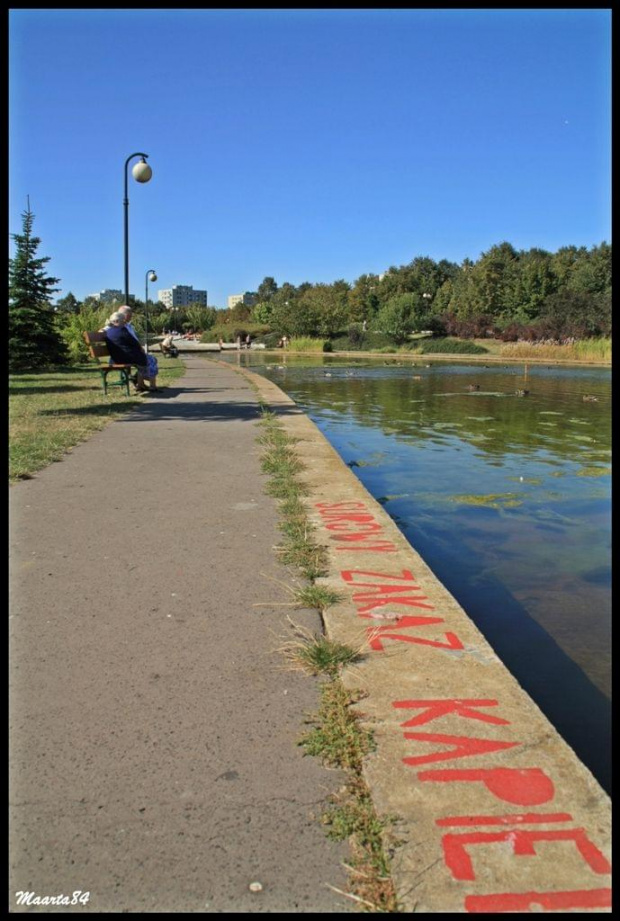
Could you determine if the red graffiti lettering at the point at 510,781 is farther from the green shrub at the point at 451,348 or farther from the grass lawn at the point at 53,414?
the green shrub at the point at 451,348

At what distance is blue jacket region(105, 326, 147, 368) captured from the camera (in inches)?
459

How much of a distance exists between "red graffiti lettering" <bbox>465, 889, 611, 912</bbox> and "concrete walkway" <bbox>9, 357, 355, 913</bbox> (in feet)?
1.03

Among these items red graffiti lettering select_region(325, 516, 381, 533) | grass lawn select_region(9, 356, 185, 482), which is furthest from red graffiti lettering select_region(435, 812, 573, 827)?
grass lawn select_region(9, 356, 185, 482)

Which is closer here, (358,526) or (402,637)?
(402,637)

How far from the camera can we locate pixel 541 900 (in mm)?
1516

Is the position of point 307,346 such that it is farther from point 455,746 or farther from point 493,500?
point 455,746

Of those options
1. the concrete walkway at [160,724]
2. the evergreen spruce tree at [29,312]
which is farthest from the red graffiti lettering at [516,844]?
the evergreen spruce tree at [29,312]

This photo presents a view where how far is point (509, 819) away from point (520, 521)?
A: 3.87m

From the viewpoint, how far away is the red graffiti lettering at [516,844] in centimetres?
159

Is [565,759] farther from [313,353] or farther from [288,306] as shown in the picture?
[288,306]

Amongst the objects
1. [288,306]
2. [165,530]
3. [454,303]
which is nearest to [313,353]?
[288,306]

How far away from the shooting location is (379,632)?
2.84 meters

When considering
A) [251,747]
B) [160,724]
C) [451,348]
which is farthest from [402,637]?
[451,348]
